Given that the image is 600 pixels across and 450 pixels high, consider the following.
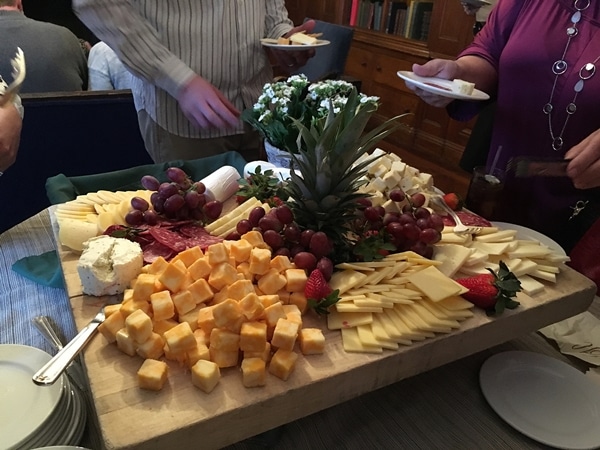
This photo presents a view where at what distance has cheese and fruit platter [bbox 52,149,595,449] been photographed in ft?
2.30

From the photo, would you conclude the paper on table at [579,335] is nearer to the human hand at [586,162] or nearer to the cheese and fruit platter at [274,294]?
the cheese and fruit platter at [274,294]

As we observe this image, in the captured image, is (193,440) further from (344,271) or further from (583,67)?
(583,67)

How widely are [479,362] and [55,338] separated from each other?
0.79m

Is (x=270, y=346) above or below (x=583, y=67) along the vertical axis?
below

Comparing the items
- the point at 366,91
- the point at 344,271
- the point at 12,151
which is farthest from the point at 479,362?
the point at 366,91

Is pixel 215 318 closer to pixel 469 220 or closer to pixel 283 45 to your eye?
pixel 469 220

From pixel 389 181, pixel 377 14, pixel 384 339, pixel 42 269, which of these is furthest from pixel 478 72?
pixel 377 14

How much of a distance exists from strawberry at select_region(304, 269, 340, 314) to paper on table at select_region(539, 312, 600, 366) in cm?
53

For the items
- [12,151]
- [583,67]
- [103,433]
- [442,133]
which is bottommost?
[442,133]

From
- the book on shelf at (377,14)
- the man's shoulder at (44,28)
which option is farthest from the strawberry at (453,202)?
the book on shelf at (377,14)

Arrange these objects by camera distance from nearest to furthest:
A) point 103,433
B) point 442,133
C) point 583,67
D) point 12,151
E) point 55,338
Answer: point 103,433 < point 55,338 < point 12,151 < point 583,67 < point 442,133

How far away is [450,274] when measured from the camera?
97 cm

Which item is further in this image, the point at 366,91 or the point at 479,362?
→ the point at 366,91

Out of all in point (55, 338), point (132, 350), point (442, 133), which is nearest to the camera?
point (132, 350)
